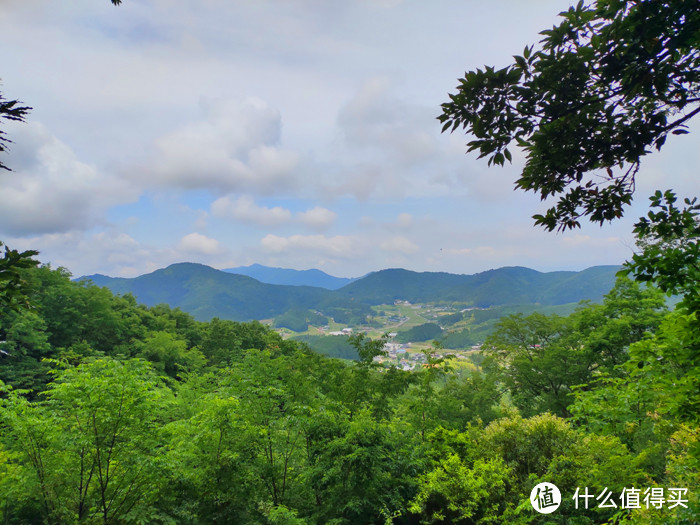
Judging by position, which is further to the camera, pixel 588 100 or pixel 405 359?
pixel 405 359

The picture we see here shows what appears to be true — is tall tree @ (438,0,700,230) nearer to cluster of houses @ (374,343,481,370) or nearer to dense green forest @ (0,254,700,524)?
dense green forest @ (0,254,700,524)

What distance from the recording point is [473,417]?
1870 centimetres

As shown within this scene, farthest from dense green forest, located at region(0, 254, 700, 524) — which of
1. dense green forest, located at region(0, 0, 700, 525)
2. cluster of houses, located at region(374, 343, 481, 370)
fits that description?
cluster of houses, located at region(374, 343, 481, 370)

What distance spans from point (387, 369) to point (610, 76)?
10.8 metres

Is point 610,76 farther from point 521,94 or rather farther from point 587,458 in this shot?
point 587,458

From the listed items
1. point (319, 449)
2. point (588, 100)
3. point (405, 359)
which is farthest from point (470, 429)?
point (405, 359)

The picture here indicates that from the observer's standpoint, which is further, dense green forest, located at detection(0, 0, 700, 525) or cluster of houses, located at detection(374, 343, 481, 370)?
cluster of houses, located at detection(374, 343, 481, 370)

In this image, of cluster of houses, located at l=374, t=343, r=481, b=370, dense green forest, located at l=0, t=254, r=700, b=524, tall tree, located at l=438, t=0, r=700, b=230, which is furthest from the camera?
cluster of houses, located at l=374, t=343, r=481, b=370

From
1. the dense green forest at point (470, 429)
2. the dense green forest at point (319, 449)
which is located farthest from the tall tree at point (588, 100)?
the dense green forest at point (319, 449)

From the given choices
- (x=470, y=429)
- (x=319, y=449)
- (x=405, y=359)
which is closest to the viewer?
(x=319, y=449)

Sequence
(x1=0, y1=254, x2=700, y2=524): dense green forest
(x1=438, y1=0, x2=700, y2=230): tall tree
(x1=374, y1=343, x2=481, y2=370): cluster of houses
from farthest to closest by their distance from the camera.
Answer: (x1=374, y1=343, x2=481, y2=370): cluster of houses
(x1=0, y1=254, x2=700, y2=524): dense green forest
(x1=438, y1=0, x2=700, y2=230): tall tree

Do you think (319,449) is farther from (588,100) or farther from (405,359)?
(405,359)

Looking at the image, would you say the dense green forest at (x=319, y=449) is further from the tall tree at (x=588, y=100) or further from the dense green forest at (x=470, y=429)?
the tall tree at (x=588, y=100)

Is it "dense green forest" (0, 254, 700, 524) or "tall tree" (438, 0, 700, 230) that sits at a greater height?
"tall tree" (438, 0, 700, 230)
